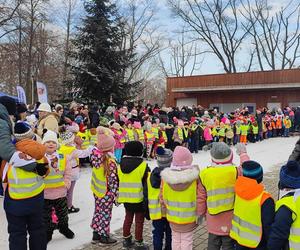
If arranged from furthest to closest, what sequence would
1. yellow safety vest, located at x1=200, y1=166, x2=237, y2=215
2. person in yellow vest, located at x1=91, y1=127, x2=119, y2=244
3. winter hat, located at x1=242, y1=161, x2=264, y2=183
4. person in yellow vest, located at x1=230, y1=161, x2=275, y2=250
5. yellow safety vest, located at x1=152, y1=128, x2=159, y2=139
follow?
yellow safety vest, located at x1=152, y1=128, x2=159, y2=139, person in yellow vest, located at x1=91, y1=127, x2=119, y2=244, yellow safety vest, located at x1=200, y1=166, x2=237, y2=215, winter hat, located at x1=242, y1=161, x2=264, y2=183, person in yellow vest, located at x1=230, y1=161, x2=275, y2=250

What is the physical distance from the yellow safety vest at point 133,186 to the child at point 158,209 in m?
0.20

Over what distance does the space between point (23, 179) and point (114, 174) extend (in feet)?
4.89

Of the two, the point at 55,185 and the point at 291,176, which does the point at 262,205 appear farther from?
the point at 55,185

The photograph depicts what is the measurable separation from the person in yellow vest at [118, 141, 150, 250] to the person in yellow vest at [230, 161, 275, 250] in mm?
1503

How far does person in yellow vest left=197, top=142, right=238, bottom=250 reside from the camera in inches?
160

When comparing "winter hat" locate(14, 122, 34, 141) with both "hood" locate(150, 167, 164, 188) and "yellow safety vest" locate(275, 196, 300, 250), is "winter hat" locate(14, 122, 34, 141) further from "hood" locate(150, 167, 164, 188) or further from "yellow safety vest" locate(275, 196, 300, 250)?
"yellow safety vest" locate(275, 196, 300, 250)

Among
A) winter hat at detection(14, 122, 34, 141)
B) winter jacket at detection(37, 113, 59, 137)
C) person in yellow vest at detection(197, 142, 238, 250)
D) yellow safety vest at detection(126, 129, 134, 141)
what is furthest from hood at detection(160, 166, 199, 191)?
yellow safety vest at detection(126, 129, 134, 141)

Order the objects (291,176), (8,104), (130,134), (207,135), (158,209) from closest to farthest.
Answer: (291,176) → (158,209) → (8,104) → (130,134) → (207,135)

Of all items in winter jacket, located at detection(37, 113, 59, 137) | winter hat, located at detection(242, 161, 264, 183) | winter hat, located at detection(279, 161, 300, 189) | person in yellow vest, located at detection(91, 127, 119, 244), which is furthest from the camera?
winter jacket, located at detection(37, 113, 59, 137)

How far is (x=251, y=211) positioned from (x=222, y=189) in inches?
20.1

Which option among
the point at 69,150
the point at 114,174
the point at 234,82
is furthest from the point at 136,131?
the point at 234,82

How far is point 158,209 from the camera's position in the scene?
460cm

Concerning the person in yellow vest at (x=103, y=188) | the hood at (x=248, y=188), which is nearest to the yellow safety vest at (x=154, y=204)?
the person in yellow vest at (x=103, y=188)

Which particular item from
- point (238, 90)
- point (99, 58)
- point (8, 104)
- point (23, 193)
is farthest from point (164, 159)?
point (238, 90)
